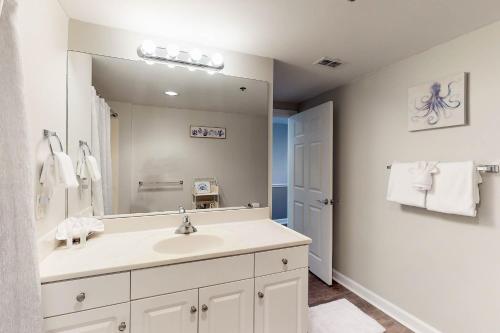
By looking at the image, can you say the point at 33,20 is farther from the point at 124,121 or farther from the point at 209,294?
the point at 209,294

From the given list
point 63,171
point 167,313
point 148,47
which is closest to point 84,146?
point 63,171

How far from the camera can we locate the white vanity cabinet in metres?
1.05

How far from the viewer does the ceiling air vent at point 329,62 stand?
80.2 inches

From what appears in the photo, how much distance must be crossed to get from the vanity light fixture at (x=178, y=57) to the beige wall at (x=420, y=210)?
4.97ft

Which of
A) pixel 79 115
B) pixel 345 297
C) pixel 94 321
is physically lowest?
pixel 345 297

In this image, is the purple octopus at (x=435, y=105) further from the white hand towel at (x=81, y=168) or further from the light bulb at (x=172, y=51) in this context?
the white hand towel at (x=81, y=168)

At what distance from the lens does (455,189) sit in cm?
159

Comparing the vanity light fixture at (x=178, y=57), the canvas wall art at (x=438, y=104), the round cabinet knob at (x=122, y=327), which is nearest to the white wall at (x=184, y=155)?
the vanity light fixture at (x=178, y=57)

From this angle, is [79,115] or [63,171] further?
[79,115]

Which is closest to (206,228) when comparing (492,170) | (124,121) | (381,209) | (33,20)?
(124,121)

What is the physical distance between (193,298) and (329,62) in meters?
2.04

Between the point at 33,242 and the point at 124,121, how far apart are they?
104cm

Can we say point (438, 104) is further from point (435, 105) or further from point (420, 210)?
point (420, 210)

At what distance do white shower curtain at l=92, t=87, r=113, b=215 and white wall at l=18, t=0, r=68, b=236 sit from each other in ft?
0.61
